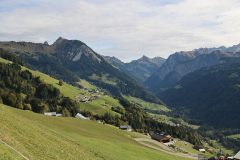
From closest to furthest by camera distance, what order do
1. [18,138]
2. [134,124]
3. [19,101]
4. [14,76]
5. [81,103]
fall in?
[18,138], [19,101], [14,76], [134,124], [81,103]

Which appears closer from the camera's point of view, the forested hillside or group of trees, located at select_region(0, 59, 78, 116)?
group of trees, located at select_region(0, 59, 78, 116)

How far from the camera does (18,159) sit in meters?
15.5

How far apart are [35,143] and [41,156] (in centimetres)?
427

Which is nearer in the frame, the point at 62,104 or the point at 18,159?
the point at 18,159

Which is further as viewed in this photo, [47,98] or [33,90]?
[47,98]

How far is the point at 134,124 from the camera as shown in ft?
494

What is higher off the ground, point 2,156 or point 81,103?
point 2,156

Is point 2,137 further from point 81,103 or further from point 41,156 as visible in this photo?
point 81,103

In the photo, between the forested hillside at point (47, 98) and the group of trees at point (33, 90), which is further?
the forested hillside at point (47, 98)

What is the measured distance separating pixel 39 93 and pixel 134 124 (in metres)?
96.4

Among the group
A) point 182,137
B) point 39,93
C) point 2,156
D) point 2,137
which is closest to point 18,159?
point 2,156

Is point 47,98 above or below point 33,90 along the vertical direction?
below

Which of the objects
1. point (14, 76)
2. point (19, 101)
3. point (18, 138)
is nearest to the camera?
point (18, 138)

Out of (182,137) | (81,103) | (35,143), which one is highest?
(35,143)
